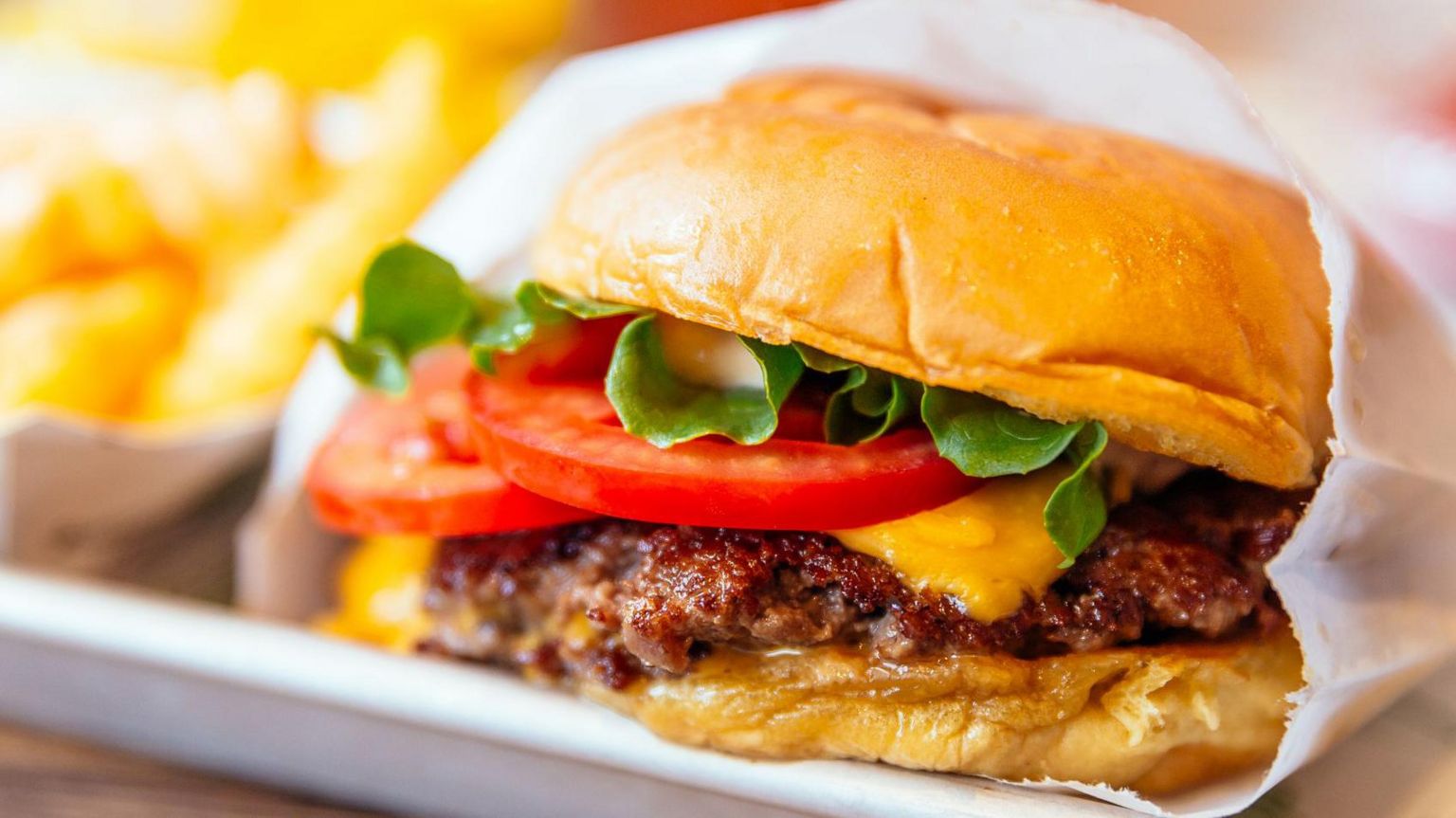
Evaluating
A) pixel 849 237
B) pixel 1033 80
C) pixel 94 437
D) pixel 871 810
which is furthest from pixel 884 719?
pixel 94 437

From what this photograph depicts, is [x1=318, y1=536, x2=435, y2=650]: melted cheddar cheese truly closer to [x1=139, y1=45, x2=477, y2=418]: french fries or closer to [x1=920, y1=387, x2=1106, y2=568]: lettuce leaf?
[x1=139, y1=45, x2=477, y2=418]: french fries

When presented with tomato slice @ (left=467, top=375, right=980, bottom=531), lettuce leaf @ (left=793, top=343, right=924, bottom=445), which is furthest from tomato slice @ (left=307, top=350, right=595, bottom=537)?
lettuce leaf @ (left=793, top=343, right=924, bottom=445)

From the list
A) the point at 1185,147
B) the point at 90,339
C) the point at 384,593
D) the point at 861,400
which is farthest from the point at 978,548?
the point at 90,339

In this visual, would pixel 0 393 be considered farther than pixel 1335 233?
Yes

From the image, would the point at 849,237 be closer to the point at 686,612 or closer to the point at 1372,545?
the point at 686,612

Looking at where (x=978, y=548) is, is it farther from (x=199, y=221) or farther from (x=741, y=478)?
(x=199, y=221)

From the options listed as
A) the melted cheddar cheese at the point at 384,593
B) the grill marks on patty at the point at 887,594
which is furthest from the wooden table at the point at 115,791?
the grill marks on patty at the point at 887,594
